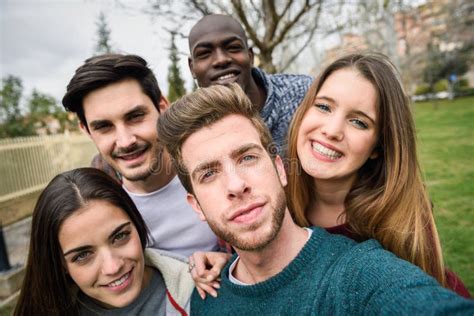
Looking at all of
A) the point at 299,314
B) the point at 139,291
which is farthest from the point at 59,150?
the point at 299,314

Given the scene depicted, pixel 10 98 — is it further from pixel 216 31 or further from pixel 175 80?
pixel 216 31

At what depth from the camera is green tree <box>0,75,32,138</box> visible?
15797 mm

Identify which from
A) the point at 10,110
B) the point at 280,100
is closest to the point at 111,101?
the point at 280,100

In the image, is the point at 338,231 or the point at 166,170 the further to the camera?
the point at 166,170

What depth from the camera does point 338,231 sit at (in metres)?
2.42

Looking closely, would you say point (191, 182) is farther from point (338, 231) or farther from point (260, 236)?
point (338, 231)

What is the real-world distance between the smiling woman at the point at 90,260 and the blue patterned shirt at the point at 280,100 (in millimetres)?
1479

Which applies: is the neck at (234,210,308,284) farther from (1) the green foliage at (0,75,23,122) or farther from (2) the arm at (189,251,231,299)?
(1) the green foliage at (0,75,23,122)

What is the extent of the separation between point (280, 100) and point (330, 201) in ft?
3.95

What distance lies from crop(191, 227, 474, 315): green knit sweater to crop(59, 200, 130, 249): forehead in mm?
795

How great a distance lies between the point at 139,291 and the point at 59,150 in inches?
439

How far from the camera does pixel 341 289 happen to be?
5.05 feet

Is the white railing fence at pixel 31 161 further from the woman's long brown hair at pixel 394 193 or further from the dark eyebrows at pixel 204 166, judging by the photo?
the woman's long brown hair at pixel 394 193

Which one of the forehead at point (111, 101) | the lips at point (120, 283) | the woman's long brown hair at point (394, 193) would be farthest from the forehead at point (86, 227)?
the woman's long brown hair at point (394, 193)
